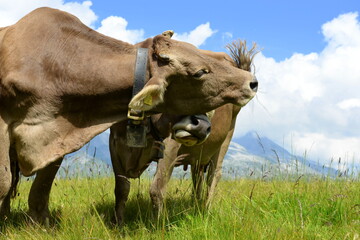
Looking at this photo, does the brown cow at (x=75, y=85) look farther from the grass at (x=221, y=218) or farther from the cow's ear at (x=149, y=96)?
the grass at (x=221, y=218)

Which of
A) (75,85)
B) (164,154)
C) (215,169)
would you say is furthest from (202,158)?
(75,85)

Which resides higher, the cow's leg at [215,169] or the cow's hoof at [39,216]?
the cow's leg at [215,169]

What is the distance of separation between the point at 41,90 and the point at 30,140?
49 centimetres

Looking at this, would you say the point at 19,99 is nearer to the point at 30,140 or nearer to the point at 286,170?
the point at 30,140

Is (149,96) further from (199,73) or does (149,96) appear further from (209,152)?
(209,152)

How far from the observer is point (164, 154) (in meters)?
5.07

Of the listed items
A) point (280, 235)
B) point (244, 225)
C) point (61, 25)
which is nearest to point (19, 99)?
point (61, 25)

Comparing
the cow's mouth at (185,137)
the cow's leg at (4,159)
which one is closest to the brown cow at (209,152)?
the cow's mouth at (185,137)

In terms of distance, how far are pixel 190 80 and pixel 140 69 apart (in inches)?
18.8

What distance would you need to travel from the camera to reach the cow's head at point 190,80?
4.06 meters

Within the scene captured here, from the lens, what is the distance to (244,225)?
394 cm

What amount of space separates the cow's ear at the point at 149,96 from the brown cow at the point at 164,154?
0.48m

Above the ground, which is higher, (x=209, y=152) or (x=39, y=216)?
(x=209, y=152)

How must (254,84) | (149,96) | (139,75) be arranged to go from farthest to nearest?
(254,84)
(139,75)
(149,96)
